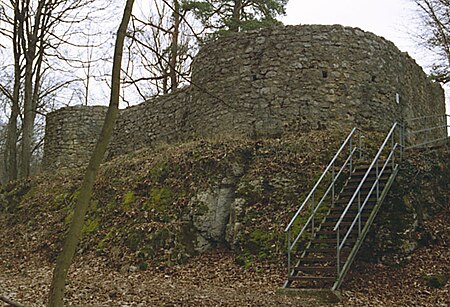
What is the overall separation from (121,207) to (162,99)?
4.96 meters

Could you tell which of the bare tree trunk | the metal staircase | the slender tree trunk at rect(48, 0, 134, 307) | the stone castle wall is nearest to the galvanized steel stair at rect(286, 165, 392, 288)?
the metal staircase

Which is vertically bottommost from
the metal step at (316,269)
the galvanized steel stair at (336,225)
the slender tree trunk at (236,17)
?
the metal step at (316,269)

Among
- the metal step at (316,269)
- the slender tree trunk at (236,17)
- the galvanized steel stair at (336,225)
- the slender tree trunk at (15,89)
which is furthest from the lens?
the slender tree trunk at (236,17)

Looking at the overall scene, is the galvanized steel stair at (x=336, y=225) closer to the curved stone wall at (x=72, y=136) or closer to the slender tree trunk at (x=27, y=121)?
the slender tree trunk at (x=27, y=121)

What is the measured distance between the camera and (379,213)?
830 centimetres

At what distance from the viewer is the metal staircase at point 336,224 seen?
7.34 m

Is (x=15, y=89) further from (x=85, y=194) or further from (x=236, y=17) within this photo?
(x=85, y=194)

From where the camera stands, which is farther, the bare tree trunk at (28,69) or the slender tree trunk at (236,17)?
the slender tree trunk at (236,17)

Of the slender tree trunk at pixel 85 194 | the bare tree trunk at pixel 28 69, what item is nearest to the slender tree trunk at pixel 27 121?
the bare tree trunk at pixel 28 69

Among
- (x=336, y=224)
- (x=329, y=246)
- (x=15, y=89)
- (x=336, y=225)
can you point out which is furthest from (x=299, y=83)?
(x=15, y=89)

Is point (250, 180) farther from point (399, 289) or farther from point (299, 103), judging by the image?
point (399, 289)

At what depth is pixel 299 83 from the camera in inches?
470

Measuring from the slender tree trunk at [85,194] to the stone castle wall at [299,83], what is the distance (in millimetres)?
4865

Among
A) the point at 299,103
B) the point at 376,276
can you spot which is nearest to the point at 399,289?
the point at 376,276
